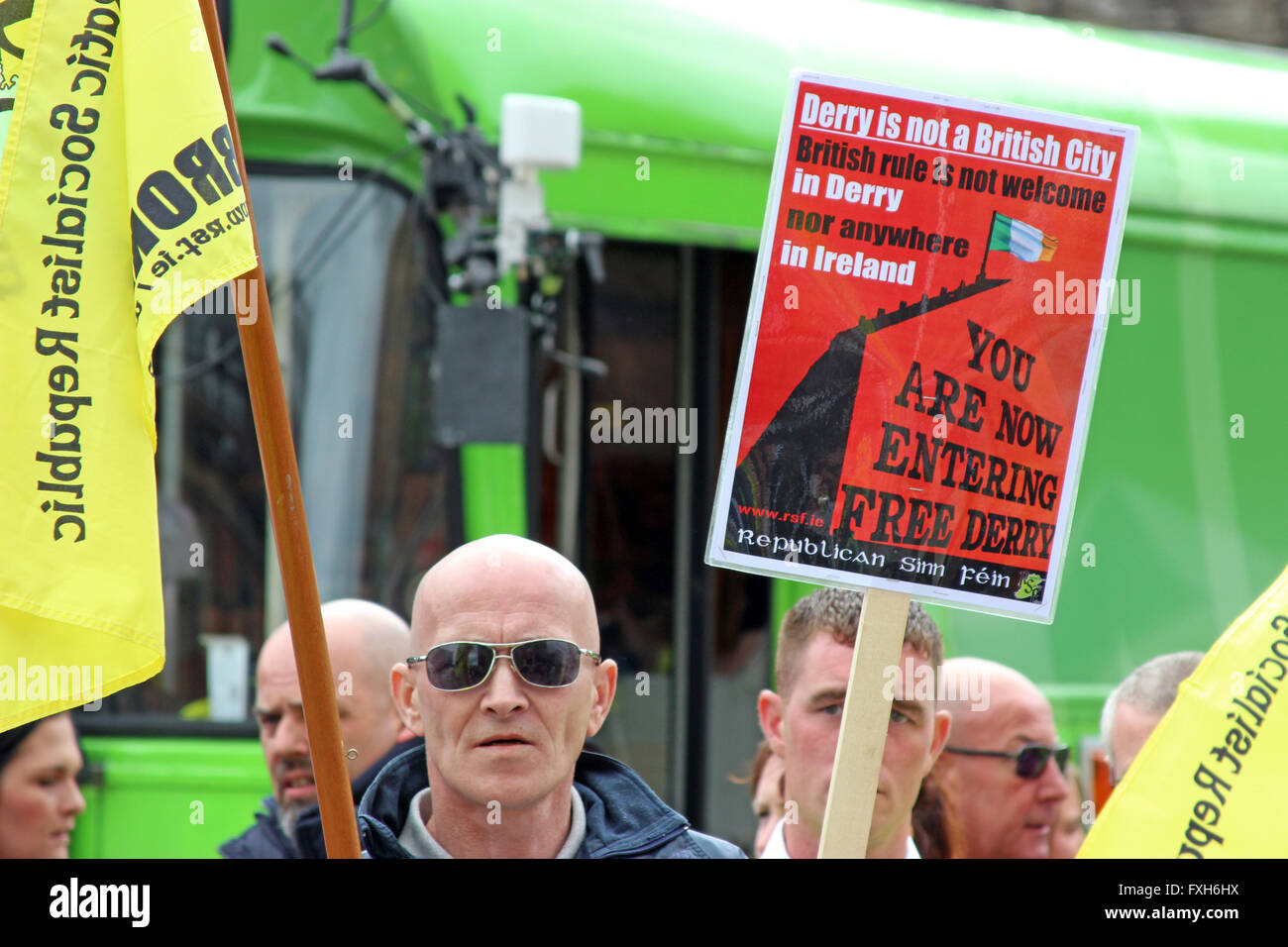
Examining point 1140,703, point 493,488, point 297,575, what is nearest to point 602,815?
point 297,575

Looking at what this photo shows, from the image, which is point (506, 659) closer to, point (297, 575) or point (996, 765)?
point (297, 575)

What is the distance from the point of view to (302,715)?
356cm

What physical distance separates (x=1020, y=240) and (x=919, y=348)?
22 cm

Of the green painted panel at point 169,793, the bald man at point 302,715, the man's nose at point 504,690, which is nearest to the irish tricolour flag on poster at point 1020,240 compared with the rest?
the man's nose at point 504,690

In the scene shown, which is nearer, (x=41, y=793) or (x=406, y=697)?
(x=406, y=697)

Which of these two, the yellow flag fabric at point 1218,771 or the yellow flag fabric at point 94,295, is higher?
the yellow flag fabric at point 94,295

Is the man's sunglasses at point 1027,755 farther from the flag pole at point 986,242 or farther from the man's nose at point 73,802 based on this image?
the man's nose at point 73,802

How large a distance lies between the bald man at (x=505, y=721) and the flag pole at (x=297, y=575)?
0.42 ft

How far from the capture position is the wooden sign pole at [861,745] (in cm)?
239

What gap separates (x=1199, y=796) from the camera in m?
2.34

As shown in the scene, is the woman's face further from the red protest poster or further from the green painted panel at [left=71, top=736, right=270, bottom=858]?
the red protest poster

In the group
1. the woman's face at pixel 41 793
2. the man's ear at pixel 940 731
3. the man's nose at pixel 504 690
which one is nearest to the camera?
the man's nose at pixel 504 690

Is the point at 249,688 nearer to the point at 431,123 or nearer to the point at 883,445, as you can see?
the point at 431,123

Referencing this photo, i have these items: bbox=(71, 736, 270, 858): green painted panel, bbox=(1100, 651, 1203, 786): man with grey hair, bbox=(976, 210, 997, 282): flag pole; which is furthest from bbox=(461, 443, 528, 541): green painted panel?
bbox=(976, 210, 997, 282): flag pole
